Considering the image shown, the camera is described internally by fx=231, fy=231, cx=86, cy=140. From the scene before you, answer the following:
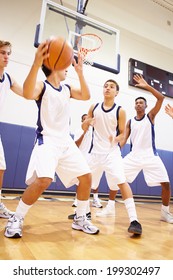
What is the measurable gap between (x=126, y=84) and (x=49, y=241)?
585 centimetres

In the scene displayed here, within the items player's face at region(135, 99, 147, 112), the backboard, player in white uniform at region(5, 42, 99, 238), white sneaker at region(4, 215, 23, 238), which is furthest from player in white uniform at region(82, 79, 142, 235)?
the backboard

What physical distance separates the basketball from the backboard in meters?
3.01

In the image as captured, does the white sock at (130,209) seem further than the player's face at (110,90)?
No

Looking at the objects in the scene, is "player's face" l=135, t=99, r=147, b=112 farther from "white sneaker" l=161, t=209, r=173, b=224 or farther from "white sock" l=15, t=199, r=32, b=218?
"white sock" l=15, t=199, r=32, b=218

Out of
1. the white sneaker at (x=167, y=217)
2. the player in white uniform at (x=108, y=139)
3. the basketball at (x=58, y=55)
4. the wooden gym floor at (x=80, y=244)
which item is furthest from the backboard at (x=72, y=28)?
the wooden gym floor at (x=80, y=244)

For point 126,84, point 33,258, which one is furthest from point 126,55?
point 33,258

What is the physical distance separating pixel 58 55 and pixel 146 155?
6.28 ft

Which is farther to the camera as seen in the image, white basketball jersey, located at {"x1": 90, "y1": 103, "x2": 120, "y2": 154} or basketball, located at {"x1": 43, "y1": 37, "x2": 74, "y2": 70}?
white basketball jersey, located at {"x1": 90, "y1": 103, "x2": 120, "y2": 154}

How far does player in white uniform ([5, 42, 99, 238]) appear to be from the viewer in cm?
173

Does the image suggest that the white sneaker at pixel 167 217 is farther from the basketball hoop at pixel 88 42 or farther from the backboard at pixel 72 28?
the backboard at pixel 72 28

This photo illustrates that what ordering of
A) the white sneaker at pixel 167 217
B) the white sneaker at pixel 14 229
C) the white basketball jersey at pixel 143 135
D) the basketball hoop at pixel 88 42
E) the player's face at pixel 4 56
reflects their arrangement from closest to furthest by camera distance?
the white sneaker at pixel 14 229 < the player's face at pixel 4 56 < the white sneaker at pixel 167 217 < the white basketball jersey at pixel 143 135 < the basketball hoop at pixel 88 42

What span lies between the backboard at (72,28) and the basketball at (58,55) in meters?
3.01

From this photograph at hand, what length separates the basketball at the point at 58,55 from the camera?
1.84 metres
